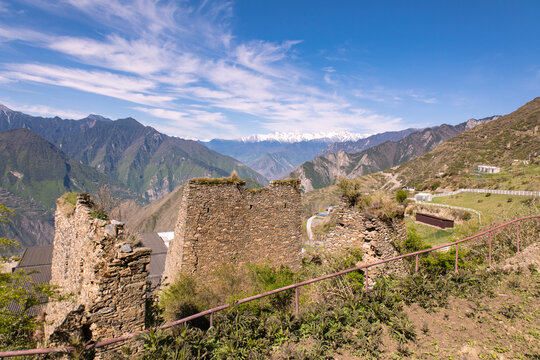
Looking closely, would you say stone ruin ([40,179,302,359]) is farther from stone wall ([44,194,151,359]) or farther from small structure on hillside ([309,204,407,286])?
small structure on hillside ([309,204,407,286])

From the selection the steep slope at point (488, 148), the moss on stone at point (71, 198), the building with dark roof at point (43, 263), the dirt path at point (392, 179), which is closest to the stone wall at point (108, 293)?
the moss on stone at point (71, 198)

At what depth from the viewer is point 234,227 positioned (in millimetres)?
12234

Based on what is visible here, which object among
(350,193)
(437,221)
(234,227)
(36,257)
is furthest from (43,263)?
(437,221)

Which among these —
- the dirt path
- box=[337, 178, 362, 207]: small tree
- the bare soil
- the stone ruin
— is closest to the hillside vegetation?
the bare soil

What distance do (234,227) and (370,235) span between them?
19.3 feet

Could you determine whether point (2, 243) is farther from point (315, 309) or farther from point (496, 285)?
point (496, 285)

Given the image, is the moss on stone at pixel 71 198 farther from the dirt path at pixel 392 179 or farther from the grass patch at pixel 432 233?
the dirt path at pixel 392 179

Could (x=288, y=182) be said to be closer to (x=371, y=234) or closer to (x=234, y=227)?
(x=234, y=227)

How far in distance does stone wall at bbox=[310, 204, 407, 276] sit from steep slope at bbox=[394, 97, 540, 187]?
6138cm

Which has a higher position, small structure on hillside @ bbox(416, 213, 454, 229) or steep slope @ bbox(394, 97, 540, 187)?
steep slope @ bbox(394, 97, 540, 187)

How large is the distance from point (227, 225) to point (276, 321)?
5840 mm

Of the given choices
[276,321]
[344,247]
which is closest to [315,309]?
[276,321]

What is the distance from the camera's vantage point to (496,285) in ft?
28.3

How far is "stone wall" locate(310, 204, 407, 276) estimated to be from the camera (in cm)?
1108
